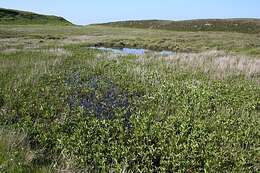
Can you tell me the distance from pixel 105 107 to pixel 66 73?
6.07 m

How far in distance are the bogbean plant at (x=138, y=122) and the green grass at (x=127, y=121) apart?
25 mm

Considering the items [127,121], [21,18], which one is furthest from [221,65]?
[21,18]

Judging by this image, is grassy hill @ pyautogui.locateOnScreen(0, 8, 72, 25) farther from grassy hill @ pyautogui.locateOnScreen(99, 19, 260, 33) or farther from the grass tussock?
the grass tussock

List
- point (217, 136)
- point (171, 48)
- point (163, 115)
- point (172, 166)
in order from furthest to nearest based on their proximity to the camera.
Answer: point (171, 48), point (163, 115), point (217, 136), point (172, 166)

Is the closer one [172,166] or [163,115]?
[172,166]

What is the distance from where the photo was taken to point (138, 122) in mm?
10023

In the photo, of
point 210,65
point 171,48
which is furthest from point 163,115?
point 171,48

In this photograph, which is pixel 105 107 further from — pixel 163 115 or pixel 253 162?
pixel 253 162

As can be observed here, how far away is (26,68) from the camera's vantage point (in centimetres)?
1822

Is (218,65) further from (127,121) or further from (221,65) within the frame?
(127,121)

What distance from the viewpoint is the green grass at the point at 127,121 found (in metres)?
7.87

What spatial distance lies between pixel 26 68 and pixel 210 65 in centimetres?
993

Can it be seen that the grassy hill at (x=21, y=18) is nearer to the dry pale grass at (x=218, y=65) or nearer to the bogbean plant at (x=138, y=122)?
the dry pale grass at (x=218, y=65)

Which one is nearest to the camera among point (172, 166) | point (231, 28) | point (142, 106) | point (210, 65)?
point (172, 166)
